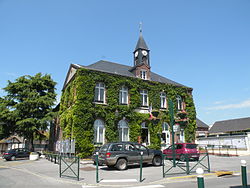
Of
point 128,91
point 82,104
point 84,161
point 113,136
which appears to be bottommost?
point 84,161

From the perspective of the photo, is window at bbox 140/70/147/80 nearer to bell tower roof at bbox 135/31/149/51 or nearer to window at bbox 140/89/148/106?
Answer: window at bbox 140/89/148/106

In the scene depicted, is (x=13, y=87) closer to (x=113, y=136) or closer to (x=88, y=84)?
(x=88, y=84)

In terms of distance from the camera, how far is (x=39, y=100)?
25.7 meters

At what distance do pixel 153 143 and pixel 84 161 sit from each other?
7.69 meters

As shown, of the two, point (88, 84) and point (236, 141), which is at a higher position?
point (88, 84)

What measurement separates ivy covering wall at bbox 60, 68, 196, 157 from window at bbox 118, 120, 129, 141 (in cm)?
39

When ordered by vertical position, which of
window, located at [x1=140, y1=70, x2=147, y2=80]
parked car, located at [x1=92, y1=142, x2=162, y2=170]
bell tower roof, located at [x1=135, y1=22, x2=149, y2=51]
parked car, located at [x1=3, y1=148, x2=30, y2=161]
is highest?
bell tower roof, located at [x1=135, y1=22, x2=149, y2=51]

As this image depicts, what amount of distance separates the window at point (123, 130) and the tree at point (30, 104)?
1046 centimetres

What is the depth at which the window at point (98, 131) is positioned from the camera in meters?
18.8

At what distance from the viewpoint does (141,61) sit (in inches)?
995

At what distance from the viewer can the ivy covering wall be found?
18.0m

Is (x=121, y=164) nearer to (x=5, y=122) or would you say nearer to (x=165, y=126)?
(x=165, y=126)

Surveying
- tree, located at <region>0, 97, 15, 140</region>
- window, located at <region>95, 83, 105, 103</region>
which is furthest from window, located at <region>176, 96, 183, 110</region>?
tree, located at <region>0, 97, 15, 140</region>

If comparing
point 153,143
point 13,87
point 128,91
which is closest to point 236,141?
point 153,143
